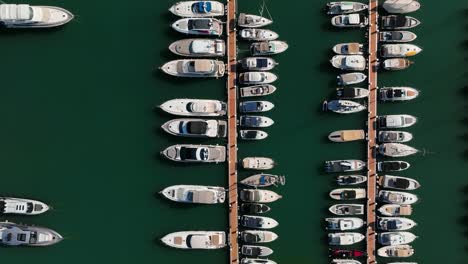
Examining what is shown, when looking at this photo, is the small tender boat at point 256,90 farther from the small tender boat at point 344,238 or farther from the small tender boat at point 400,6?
the small tender boat at point 344,238

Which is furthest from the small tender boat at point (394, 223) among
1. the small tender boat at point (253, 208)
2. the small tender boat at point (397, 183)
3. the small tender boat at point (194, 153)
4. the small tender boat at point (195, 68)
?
the small tender boat at point (195, 68)

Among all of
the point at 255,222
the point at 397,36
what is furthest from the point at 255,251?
the point at 397,36

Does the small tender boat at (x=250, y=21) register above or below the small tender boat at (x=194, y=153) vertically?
above

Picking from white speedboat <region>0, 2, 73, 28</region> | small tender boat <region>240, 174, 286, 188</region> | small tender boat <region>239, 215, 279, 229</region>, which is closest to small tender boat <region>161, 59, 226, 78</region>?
small tender boat <region>240, 174, 286, 188</region>

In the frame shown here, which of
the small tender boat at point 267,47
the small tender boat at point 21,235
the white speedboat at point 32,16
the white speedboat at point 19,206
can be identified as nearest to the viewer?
the white speedboat at point 32,16

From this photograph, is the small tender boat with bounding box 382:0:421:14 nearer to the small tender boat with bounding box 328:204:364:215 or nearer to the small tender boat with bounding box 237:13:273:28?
the small tender boat with bounding box 237:13:273:28

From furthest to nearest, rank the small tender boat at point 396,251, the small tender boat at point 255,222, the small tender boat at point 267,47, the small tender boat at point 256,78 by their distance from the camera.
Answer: the small tender boat at point 396,251 < the small tender boat at point 255,222 < the small tender boat at point 267,47 < the small tender boat at point 256,78
